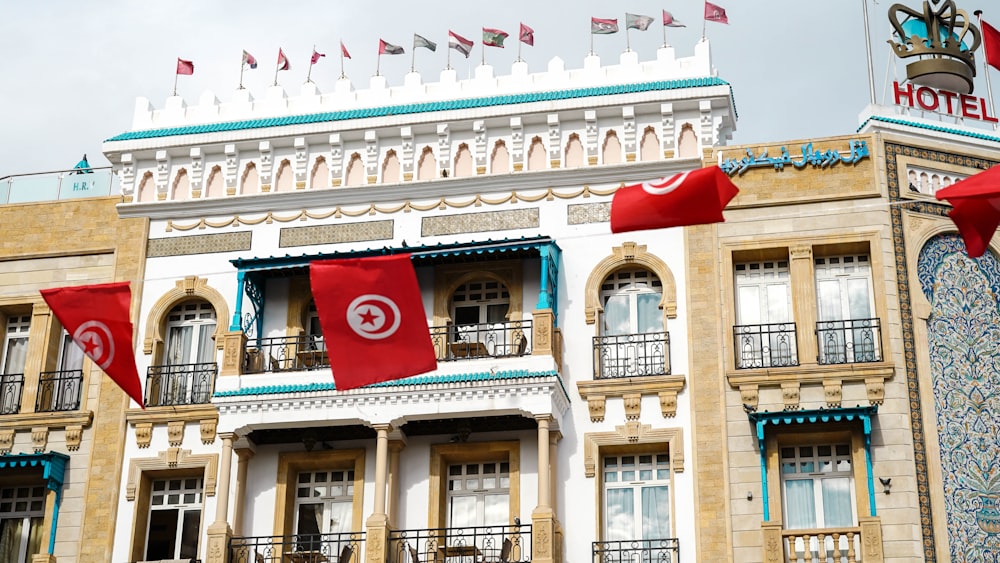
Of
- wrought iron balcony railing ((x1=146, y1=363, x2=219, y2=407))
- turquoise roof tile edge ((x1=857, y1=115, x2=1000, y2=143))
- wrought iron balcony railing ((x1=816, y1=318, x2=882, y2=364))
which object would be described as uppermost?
turquoise roof tile edge ((x1=857, y1=115, x2=1000, y2=143))

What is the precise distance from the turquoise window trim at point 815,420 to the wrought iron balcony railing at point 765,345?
1.22m

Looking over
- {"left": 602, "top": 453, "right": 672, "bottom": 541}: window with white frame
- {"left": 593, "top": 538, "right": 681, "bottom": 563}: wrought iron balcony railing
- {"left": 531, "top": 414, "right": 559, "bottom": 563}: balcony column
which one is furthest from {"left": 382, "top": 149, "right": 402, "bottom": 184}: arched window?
{"left": 593, "top": 538, "right": 681, "bottom": 563}: wrought iron balcony railing

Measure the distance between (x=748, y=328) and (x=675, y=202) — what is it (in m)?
4.84

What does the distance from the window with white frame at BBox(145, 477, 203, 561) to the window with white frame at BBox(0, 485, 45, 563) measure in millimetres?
2132

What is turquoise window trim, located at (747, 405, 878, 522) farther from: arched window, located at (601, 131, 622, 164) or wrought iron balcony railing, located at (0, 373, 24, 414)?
wrought iron balcony railing, located at (0, 373, 24, 414)

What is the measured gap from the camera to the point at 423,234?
95.8ft

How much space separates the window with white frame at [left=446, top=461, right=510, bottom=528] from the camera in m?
27.3

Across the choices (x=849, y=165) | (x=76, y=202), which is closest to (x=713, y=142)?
(x=849, y=165)

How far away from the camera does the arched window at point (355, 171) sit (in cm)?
2997

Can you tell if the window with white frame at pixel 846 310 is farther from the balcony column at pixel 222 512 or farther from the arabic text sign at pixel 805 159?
the balcony column at pixel 222 512

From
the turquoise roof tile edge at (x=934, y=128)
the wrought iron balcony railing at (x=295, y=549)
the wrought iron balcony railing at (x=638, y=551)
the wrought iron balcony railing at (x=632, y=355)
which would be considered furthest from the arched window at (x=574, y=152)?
the wrought iron balcony railing at (x=295, y=549)

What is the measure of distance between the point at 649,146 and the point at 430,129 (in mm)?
4223

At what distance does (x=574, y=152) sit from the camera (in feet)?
96.2

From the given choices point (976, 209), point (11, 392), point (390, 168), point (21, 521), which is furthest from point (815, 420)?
point (11, 392)
